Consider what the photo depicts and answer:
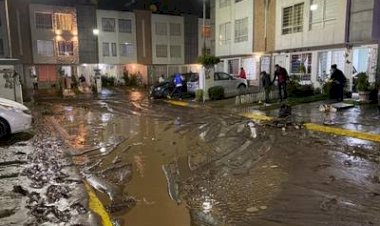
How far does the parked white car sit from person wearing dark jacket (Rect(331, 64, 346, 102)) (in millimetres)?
12885

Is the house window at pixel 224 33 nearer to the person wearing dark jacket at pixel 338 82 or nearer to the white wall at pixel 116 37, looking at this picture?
the person wearing dark jacket at pixel 338 82

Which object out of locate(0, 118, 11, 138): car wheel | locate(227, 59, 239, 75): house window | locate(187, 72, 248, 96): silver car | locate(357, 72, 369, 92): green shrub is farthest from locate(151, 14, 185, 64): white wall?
locate(0, 118, 11, 138): car wheel

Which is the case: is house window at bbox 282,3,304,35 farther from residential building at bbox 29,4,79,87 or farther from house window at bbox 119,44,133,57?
residential building at bbox 29,4,79,87

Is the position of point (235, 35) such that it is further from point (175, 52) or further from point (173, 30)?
point (173, 30)

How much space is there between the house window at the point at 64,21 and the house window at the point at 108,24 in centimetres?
411

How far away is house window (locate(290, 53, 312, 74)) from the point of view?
2205 cm

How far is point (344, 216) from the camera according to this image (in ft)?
15.2

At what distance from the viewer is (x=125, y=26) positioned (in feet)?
151

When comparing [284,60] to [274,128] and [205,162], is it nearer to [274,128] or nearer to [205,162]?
[274,128]

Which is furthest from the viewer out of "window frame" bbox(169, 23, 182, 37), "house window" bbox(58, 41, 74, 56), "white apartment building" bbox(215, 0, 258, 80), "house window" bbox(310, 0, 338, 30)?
"window frame" bbox(169, 23, 182, 37)

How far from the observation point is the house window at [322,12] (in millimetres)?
19516

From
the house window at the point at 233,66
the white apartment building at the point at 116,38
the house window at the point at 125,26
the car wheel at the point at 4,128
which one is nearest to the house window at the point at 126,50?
the white apartment building at the point at 116,38

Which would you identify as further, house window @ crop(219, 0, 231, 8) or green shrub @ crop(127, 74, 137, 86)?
green shrub @ crop(127, 74, 137, 86)

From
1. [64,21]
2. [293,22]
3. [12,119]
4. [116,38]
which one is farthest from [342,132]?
[64,21]
